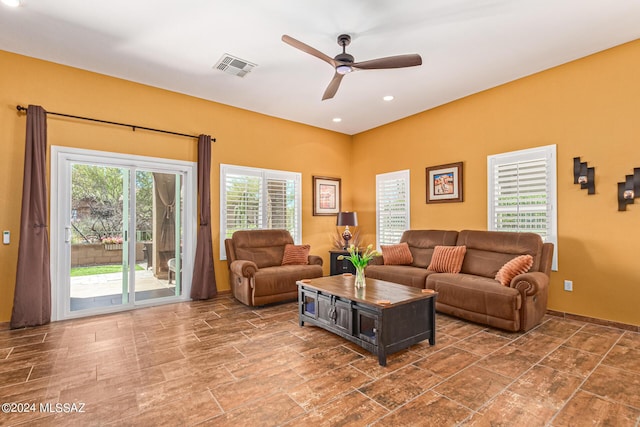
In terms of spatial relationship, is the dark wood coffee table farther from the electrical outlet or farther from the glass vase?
the electrical outlet

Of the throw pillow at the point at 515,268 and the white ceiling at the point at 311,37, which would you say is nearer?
the white ceiling at the point at 311,37

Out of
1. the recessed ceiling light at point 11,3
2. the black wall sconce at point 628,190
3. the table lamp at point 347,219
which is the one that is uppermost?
the recessed ceiling light at point 11,3

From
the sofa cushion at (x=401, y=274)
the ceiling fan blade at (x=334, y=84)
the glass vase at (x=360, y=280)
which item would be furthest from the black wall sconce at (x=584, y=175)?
the ceiling fan blade at (x=334, y=84)

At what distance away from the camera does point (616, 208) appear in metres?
3.64

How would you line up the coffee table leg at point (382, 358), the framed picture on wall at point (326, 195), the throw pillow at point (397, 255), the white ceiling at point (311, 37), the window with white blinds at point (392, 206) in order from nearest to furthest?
the coffee table leg at point (382, 358)
the white ceiling at point (311, 37)
the throw pillow at point (397, 255)
the window with white blinds at point (392, 206)
the framed picture on wall at point (326, 195)

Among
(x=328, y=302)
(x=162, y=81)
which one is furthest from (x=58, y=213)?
(x=328, y=302)

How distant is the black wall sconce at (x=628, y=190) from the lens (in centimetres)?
349

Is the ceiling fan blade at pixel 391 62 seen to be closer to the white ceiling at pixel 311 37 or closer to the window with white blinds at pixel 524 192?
the white ceiling at pixel 311 37

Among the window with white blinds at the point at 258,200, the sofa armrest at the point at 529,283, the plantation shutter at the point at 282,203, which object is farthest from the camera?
the plantation shutter at the point at 282,203

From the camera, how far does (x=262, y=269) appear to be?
4766 mm

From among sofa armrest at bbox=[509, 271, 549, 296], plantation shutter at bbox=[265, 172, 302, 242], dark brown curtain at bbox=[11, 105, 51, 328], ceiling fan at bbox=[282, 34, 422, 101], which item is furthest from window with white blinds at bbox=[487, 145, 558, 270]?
dark brown curtain at bbox=[11, 105, 51, 328]

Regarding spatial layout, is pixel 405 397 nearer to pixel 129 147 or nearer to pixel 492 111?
pixel 492 111

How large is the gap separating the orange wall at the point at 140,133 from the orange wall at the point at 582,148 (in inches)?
111

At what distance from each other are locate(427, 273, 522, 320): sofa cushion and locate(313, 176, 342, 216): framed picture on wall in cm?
295
